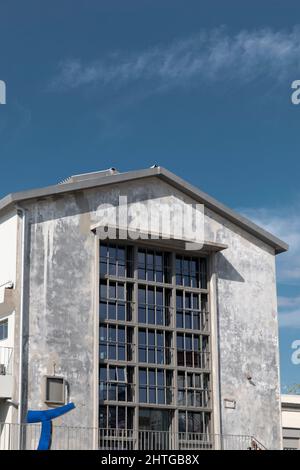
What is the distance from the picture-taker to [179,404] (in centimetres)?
3086

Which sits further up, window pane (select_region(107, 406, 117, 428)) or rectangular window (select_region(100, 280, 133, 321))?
rectangular window (select_region(100, 280, 133, 321))

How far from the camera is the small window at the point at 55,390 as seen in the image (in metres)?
28.2

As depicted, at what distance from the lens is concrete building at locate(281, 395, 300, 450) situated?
4156 centimetres

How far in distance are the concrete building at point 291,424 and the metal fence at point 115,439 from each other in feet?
33.3

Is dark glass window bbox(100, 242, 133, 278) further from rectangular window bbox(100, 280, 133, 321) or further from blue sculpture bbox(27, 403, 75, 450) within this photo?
blue sculpture bbox(27, 403, 75, 450)

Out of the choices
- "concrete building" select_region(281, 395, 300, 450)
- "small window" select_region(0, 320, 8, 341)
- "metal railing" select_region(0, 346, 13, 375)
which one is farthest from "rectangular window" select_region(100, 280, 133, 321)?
"concrete building" select_region(281, 395, 300, 450)

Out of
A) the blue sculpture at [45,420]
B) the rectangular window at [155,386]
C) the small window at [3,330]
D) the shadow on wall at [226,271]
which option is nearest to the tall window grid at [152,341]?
the rectangular window at [155,386]

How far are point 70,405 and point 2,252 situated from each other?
5312mm

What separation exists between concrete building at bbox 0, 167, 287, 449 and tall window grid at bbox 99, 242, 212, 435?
4cm

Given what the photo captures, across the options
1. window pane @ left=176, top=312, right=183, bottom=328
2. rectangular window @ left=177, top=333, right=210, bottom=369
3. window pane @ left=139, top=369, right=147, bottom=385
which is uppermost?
window pane @ left=176, top=312, right=183, bottom=328

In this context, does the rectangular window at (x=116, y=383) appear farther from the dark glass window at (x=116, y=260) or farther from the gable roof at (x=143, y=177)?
the gable roof at (x=143, y=177)

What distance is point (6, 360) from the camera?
28.2 metres

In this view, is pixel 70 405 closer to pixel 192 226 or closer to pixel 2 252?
pixel 2 252

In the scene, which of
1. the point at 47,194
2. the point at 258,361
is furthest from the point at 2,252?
the point at 258,361
